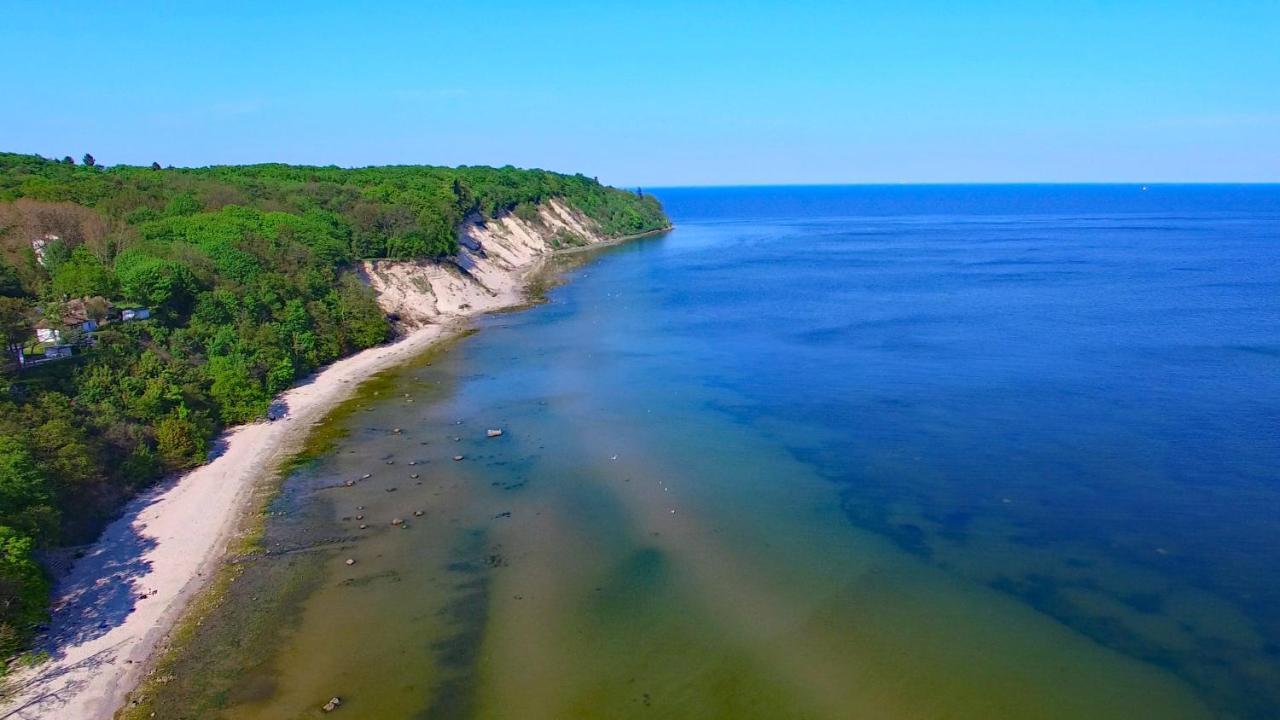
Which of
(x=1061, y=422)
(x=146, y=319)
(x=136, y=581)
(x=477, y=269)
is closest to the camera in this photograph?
(x=136, y=581)

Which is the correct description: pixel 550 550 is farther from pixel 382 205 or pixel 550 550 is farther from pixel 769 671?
pixel 382 205

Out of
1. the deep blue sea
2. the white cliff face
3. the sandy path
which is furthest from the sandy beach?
the deep blue sea

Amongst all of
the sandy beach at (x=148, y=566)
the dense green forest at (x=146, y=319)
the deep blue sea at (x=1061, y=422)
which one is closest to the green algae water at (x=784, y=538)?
the deep blue sea at (x=1061, y=422)

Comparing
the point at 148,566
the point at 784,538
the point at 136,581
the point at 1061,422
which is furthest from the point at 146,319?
the point at 1061,422

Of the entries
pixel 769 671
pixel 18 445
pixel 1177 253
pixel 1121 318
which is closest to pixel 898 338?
pixel 1121 318

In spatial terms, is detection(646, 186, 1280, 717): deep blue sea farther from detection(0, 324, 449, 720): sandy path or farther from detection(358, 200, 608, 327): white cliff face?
detection(0, 324, 449, 720): sandy path

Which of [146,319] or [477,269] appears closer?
[146,319]

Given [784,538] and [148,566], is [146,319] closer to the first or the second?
[148,566]
